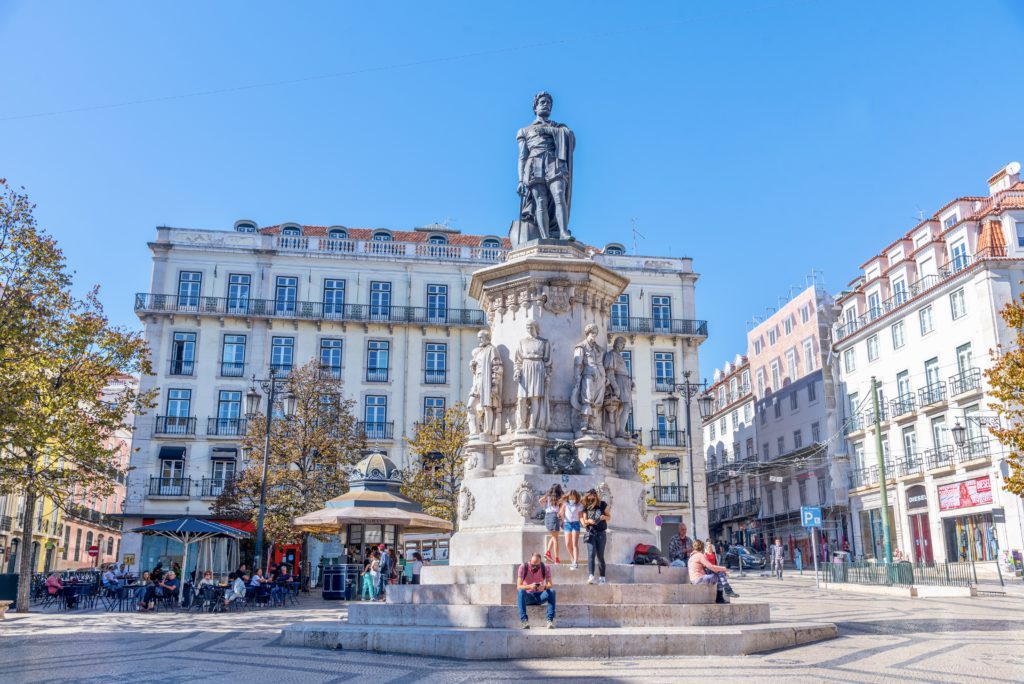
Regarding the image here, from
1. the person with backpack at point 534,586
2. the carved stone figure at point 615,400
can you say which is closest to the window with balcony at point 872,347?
the carved stone figure at point 615,400

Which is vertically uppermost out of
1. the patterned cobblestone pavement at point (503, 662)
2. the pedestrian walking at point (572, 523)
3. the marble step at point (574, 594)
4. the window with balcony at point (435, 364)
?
the window with balcony at point (435, 364)

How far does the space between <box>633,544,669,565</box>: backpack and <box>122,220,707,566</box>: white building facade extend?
30.8 meters

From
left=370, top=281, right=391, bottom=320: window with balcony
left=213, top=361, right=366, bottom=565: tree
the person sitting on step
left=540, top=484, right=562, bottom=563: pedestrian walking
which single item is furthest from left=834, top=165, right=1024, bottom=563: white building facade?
left=540, top=484, right=562, bottom=563: pedestrian walking

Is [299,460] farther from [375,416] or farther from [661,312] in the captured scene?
[661,312]

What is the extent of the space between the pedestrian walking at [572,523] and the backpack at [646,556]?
3.08ft

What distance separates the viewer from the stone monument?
8.96m

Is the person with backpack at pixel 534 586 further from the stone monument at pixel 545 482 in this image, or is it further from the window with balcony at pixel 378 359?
the window with balcony at pixel 378 359

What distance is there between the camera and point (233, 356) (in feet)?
139

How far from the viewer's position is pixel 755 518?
5609 centimetres

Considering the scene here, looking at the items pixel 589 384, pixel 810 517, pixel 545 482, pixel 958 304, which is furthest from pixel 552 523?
pixel 958 304

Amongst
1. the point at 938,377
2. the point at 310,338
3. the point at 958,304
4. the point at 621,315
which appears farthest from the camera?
the point at 621,315

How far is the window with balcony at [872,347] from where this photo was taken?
4269 cm

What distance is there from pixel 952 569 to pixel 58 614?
2193 centimetres

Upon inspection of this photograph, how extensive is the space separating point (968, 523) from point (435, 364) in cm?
2495
